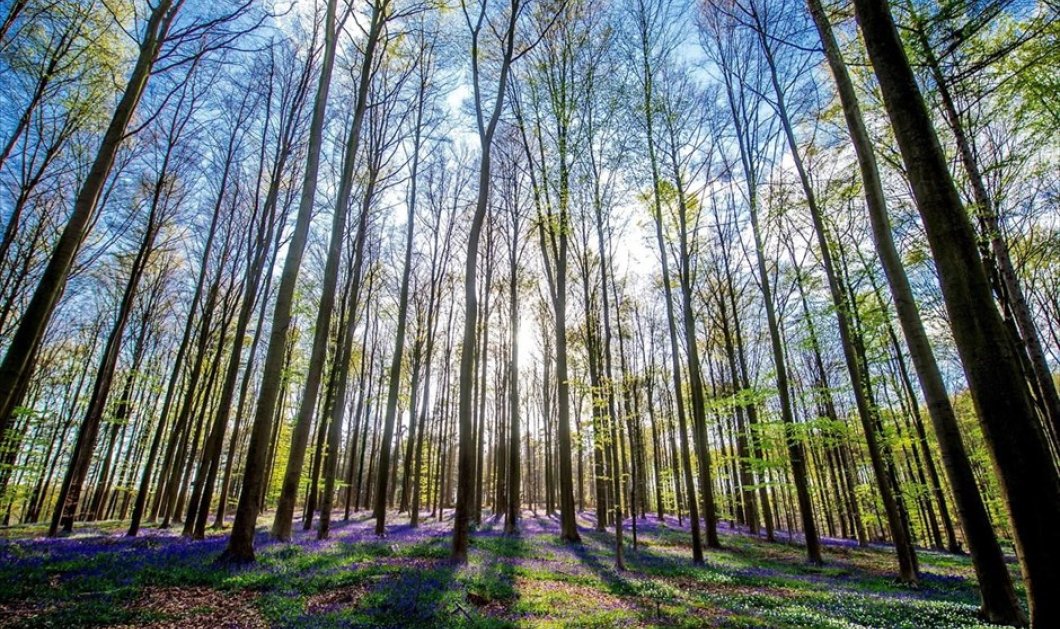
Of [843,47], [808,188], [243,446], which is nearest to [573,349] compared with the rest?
[808,188]

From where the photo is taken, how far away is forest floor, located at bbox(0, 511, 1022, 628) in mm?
5129

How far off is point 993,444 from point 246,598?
856 centimetres

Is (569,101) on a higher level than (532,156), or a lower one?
higher

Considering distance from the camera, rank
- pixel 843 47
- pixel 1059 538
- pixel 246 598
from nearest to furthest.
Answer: pixel 1059 538, pixel 246 598, pixel 843 47

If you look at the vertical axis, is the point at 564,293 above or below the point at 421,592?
above

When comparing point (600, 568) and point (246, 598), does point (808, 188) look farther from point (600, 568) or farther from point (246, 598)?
point (246, 598)

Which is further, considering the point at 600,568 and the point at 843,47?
the point at 600,568

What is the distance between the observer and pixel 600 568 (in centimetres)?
982

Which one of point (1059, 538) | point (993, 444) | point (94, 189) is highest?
point (94, 189)

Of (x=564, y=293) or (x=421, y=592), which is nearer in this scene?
(x=421, y=592)

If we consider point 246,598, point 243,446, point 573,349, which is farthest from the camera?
point 243,446

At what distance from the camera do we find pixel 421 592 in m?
6.43

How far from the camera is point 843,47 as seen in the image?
27.0 feet

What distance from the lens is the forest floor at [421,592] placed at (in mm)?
5129
